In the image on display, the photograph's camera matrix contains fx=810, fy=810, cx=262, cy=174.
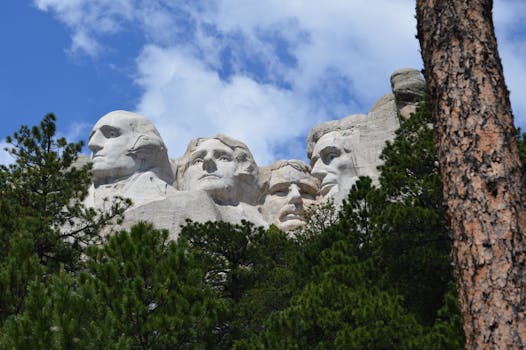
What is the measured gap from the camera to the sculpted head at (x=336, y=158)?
23.2 meters

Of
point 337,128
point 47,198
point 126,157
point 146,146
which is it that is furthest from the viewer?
point 337,128

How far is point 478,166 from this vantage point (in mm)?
5617

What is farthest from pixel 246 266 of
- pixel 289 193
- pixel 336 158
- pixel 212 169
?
pixel 336 158

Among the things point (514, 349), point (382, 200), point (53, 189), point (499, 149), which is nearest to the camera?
point (514, 349)

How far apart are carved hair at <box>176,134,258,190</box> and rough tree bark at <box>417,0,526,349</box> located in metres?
17.1

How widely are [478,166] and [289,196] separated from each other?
18082 mm

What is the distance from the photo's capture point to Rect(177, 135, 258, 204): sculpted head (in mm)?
22703

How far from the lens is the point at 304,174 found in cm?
2478

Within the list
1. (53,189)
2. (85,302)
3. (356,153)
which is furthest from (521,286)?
(356,153)

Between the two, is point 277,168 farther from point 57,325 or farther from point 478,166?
point 478,166

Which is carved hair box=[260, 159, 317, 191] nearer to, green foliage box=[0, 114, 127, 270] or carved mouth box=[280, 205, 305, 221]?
carved mouth box=[280, 205, 305, 221]

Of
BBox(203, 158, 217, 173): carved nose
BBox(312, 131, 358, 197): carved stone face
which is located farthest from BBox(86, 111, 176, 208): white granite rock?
BBox(312, 131, 358, 197): carved stone face

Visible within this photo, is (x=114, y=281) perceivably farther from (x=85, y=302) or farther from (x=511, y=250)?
(x=511, y=250)

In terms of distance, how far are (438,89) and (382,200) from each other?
5932mm
